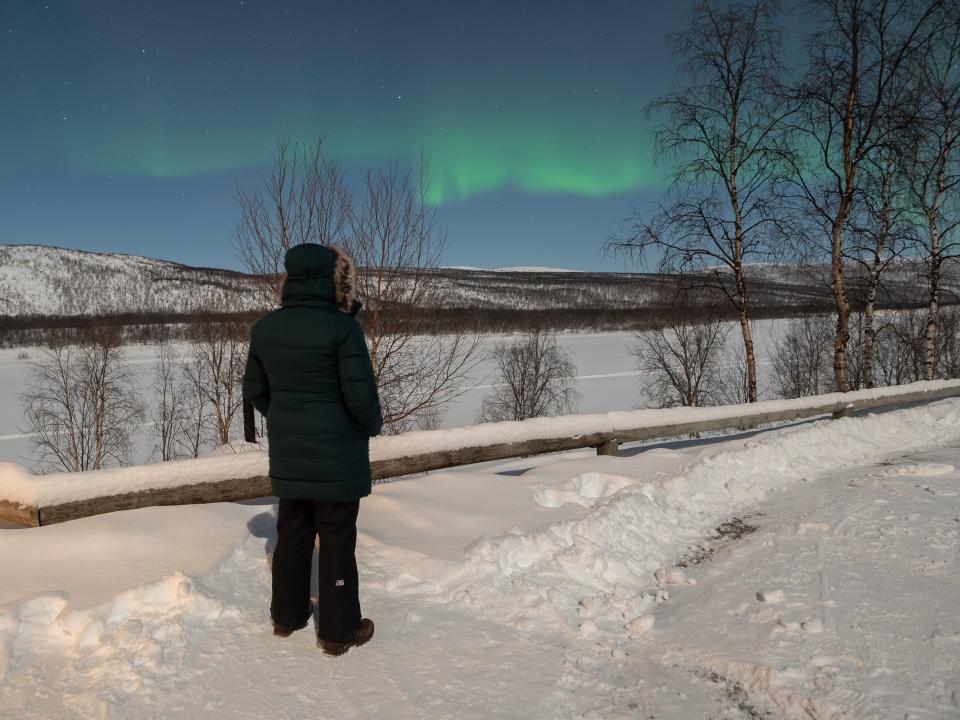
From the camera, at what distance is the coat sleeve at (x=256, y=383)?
8.27ft

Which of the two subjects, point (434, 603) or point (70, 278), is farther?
point (70, 278)

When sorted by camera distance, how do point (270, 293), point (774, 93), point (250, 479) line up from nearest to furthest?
point (250, 479) → point (270, 293) → point (774, 93)

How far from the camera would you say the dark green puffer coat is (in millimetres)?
2352

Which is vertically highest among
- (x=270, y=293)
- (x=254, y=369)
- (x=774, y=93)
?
(x=774, y=93)

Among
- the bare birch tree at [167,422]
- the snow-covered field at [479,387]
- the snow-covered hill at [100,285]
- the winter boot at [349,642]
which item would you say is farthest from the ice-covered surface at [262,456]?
the snow-covered hill at [100,285]

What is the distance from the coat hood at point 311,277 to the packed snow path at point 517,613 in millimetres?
1542

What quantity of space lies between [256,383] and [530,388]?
41920mm

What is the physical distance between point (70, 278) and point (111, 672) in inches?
8899

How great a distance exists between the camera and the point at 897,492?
15.3 feet

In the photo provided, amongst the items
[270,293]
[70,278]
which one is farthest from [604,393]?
[70,278]

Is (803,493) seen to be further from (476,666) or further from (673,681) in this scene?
(476,666)

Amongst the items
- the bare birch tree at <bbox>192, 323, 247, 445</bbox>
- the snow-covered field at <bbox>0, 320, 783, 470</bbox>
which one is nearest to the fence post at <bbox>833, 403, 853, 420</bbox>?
the snow-covered field at <bbox>0, 320, 783, 470</bbox>

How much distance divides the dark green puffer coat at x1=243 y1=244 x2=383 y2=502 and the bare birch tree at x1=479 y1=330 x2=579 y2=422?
36.7m

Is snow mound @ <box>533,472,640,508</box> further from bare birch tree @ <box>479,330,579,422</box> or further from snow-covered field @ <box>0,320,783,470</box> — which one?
bare birch tree @ <box>479,330,579,422</box>
